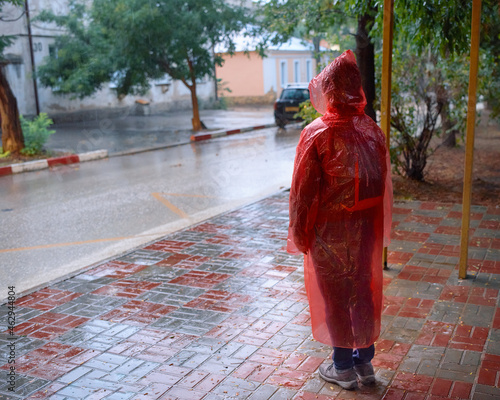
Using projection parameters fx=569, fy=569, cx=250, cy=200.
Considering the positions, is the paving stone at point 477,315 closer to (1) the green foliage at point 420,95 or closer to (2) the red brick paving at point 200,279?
(2) the red brick paving at point 200,279

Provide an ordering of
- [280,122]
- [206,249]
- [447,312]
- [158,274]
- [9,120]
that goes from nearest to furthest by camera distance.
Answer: [447,312] < [158,274] < [206,249] < [9,120] < [280,122]

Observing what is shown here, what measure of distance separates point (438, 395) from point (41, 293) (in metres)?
3.59

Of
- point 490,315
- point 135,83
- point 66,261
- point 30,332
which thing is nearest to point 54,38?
point 135,83

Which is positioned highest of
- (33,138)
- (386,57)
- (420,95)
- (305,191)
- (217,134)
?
(386,57)

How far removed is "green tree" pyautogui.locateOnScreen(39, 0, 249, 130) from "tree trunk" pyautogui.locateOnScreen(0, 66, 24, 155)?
3.92m

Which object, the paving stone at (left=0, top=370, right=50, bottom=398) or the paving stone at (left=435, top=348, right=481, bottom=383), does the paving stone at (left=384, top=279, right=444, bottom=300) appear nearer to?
the paving stone at (left=435, top=348, right=481, bottom=383)

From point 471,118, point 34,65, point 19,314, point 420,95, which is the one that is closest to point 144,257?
point 19,314

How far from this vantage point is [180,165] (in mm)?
13062

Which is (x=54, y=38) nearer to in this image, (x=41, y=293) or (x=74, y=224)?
(x=74, y=224)

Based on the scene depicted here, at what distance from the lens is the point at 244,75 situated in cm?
3553

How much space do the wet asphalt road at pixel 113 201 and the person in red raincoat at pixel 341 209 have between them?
10.8 ft

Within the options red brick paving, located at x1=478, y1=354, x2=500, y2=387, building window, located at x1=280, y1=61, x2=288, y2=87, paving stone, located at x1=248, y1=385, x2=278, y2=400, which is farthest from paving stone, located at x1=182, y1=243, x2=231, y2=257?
building window, located at x1=280, y1=61, x2=288, y2=87

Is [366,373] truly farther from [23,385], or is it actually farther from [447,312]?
[23,385]

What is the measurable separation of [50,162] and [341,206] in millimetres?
11872
